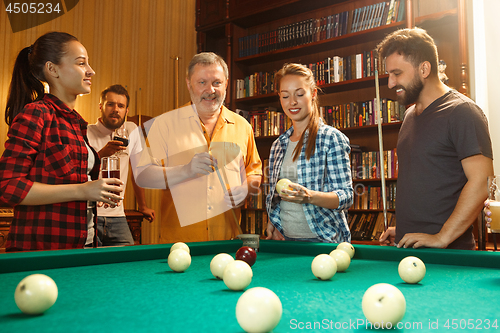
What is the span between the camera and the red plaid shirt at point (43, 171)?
1.60 metres

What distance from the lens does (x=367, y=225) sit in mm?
3584

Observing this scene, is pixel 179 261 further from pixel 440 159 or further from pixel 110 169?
pixel 440 159

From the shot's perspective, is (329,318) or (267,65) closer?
(329,318)

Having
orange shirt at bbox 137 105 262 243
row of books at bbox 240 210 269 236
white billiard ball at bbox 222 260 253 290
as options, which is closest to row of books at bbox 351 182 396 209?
row of books at bbox 240 210 269 236

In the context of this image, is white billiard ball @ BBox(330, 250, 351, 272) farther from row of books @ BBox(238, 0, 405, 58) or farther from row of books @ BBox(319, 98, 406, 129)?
row of books @ BBox(238, 0, 405, 58)

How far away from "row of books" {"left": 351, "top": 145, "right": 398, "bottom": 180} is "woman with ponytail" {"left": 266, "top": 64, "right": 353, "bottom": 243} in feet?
4.58

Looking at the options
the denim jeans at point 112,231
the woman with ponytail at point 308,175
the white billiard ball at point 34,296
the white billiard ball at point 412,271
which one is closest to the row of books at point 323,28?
the woman with ponytail at point 308,175

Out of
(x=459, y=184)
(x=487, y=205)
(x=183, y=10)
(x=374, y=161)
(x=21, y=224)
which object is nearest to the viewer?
(x=487, y=205)

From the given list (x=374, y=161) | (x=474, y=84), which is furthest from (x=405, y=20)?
(x=374, y=161)

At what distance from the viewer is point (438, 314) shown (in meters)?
0.82

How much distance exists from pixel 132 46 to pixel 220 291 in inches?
159

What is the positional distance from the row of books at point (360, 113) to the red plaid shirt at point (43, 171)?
2521mm

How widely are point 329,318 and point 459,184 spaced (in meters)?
1.34

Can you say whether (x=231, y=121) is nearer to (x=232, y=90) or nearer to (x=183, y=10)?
(x=232, y=90)
